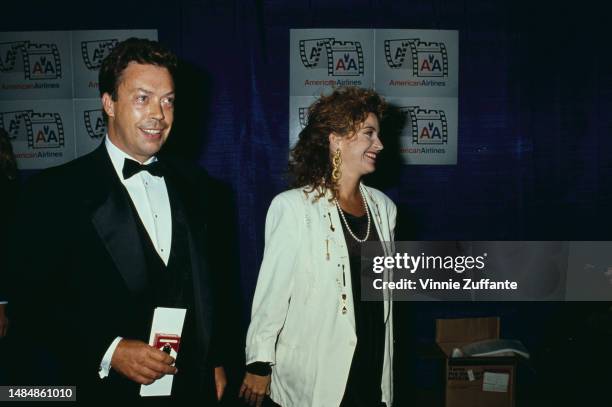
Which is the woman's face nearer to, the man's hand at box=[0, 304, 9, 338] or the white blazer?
the white blazer

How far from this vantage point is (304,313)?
72.6 inches

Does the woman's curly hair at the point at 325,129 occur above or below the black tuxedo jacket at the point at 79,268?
above

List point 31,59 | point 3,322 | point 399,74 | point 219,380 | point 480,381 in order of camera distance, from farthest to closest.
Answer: point 399,74 < point 31,59 < point 480,381 < point 3,322 < point 219,380

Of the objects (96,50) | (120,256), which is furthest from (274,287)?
(96,50)

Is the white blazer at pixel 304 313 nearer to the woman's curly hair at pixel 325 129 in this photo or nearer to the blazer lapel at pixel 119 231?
the woman's curly hair at pixel 325 129

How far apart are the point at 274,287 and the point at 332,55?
2191mm

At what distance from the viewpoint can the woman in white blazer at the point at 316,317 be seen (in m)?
1.80

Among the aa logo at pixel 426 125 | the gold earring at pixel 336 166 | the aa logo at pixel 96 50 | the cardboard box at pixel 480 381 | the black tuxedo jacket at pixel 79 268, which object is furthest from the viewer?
the aa logo at pixel 426 125

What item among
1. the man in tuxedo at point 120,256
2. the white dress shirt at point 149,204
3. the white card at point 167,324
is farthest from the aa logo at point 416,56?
the white card at point 167,324

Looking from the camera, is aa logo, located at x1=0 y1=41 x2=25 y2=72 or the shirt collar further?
aa logo, located at x1=0 y1=41 x2=25 y2=72

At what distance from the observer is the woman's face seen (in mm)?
2070

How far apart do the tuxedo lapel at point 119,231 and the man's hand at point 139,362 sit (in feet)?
0.56

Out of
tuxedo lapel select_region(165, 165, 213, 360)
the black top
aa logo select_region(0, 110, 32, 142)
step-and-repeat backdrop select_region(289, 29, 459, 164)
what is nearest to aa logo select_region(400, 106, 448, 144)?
step-and-repeat backdrop select_region(289, 29, 459, 164)

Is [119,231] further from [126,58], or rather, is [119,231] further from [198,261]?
[126,58]
